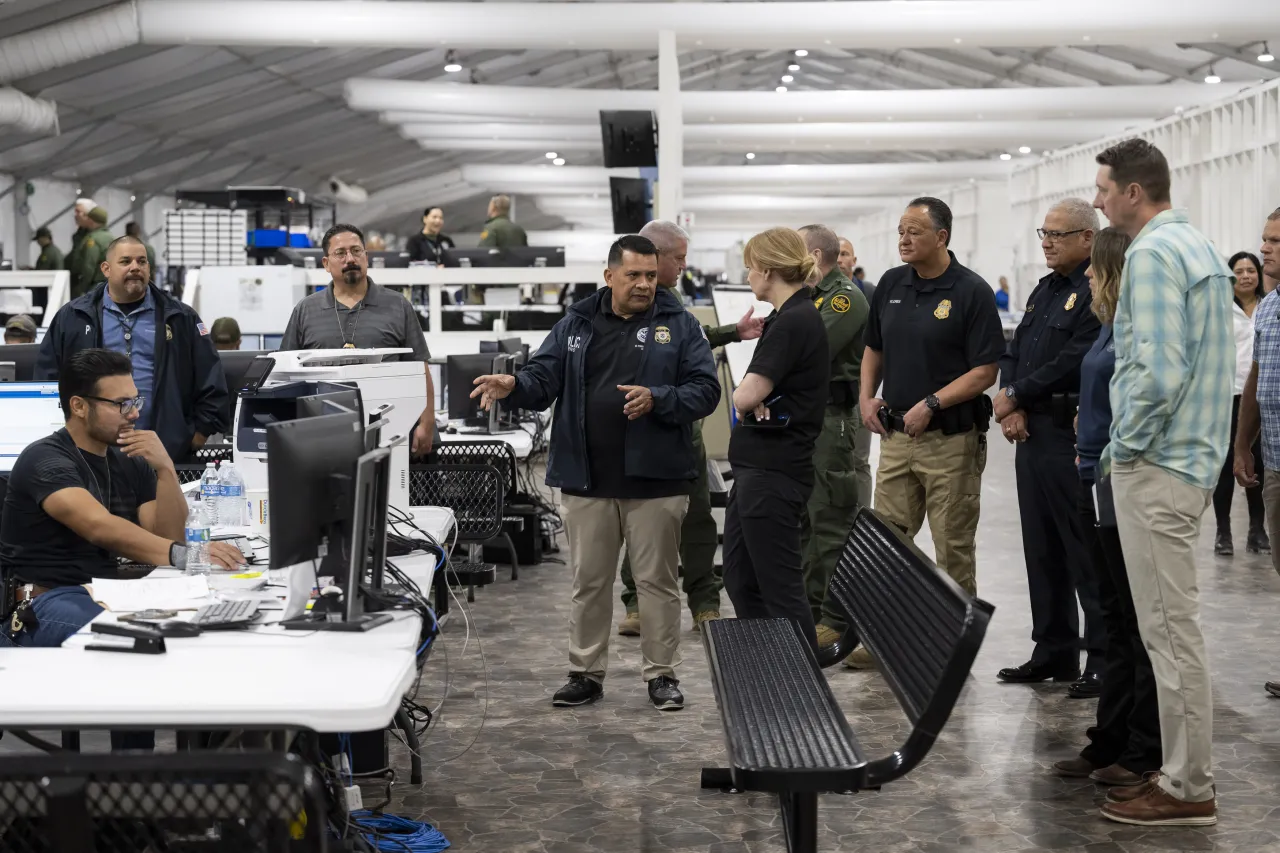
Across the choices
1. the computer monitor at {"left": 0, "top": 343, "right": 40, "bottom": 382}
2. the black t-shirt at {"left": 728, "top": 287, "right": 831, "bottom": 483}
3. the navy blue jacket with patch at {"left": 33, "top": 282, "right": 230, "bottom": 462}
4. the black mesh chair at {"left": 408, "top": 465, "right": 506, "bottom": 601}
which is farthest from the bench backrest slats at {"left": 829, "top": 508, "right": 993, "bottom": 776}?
the computer monitor at {"left": 0, "top": 343, "right": 40, "bottom": 382}

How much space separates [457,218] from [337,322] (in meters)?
31.3

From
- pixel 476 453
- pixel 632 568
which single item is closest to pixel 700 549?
pixel 632 568

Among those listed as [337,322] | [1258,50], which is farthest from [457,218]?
[337,322]

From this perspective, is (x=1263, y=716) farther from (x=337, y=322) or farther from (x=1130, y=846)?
(x=337, y=322)

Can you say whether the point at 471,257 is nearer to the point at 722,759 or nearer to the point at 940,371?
the point at 940,371

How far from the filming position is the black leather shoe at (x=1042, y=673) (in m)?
4.71

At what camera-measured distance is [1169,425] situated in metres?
3.21

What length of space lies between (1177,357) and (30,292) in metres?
8.33

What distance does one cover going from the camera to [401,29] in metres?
11.6

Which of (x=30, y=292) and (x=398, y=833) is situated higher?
(x=30, y=292)

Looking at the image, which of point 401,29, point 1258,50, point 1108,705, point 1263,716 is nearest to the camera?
point 1108,705

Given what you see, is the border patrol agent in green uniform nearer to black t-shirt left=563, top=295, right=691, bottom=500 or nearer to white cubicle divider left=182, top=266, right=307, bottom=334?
white cubicle divider left=182, top=266, right=307, bottom=334

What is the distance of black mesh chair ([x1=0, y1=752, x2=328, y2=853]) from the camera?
1.86m

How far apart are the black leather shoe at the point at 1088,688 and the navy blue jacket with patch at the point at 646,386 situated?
144cm
